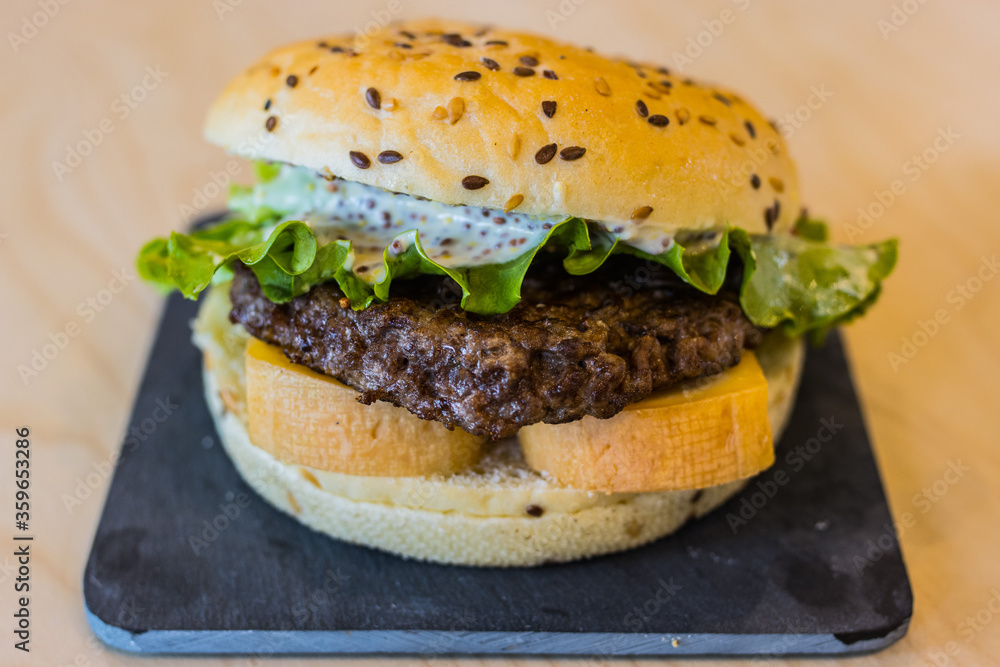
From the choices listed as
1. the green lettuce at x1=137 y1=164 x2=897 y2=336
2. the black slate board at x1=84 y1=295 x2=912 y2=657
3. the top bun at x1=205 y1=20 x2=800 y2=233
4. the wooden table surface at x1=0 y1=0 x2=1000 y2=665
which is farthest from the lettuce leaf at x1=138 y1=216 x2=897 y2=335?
the wooden table surface at x1=0 y1=0 x2=1000 y2=665

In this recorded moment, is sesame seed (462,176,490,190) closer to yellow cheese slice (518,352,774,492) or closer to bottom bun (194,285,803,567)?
yellow cheese slice (518,352,774,492)

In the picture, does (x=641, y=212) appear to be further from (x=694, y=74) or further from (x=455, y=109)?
(x=694, y=74)

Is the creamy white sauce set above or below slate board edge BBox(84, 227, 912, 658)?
above

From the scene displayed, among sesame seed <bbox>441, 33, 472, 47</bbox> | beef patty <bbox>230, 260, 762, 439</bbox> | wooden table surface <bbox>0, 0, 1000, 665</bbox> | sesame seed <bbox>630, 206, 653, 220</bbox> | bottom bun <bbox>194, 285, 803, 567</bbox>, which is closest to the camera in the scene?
beef patty <bbox>230, 260, 762, 439</bbox>

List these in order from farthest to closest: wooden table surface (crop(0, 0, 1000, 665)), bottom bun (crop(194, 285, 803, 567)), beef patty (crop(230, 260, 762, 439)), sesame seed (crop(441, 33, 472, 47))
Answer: wooden table surface (crop(0, 0, 1000, 665))
sesame seed (crop(441, 33, 472, 47))
bottom bun (crop(194, 285, 803, 567))
beef patty (crop(230, 260, 762, 439))

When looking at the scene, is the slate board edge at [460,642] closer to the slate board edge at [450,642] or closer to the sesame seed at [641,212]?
the slate board edge at [450,642]

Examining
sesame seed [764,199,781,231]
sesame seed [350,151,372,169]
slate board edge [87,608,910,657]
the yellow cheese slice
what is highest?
sesame seed [350,151,372,169]

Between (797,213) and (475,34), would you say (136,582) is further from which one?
(797,213)

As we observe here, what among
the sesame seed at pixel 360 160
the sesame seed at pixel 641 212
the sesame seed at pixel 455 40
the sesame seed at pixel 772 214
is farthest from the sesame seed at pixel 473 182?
the sesame seed at pixel 772 214
